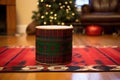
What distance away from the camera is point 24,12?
201 inches

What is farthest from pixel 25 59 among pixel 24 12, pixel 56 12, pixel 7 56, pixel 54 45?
pixel 24 12

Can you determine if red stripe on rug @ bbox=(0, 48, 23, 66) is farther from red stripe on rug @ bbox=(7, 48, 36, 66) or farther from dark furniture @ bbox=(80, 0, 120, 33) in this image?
dark furniture @ bbox=(80, 0, 120, 33)

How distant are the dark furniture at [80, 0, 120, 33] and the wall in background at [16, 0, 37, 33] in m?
1.16

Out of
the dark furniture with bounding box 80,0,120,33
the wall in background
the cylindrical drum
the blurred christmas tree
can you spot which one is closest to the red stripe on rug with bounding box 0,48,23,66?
the cylindrical drum

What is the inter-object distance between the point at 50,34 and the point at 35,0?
3.24 meters

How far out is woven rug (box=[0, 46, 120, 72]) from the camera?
1857 mm

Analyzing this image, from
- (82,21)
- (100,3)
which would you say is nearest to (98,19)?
(82,21)

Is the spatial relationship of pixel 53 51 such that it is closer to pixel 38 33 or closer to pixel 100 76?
pixel 38 33

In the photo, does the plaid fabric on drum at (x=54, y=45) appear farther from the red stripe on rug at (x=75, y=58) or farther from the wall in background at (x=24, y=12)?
the wall in background at (x=24, y=12)

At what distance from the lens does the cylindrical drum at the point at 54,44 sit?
6.45ft

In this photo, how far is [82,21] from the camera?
452cm

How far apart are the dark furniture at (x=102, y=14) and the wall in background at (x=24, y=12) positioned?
1.16 metres

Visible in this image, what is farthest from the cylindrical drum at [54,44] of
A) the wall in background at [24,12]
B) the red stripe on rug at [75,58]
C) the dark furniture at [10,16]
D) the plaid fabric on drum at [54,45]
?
the wall in background at [24,12]

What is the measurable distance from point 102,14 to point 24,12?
1.71 metres
